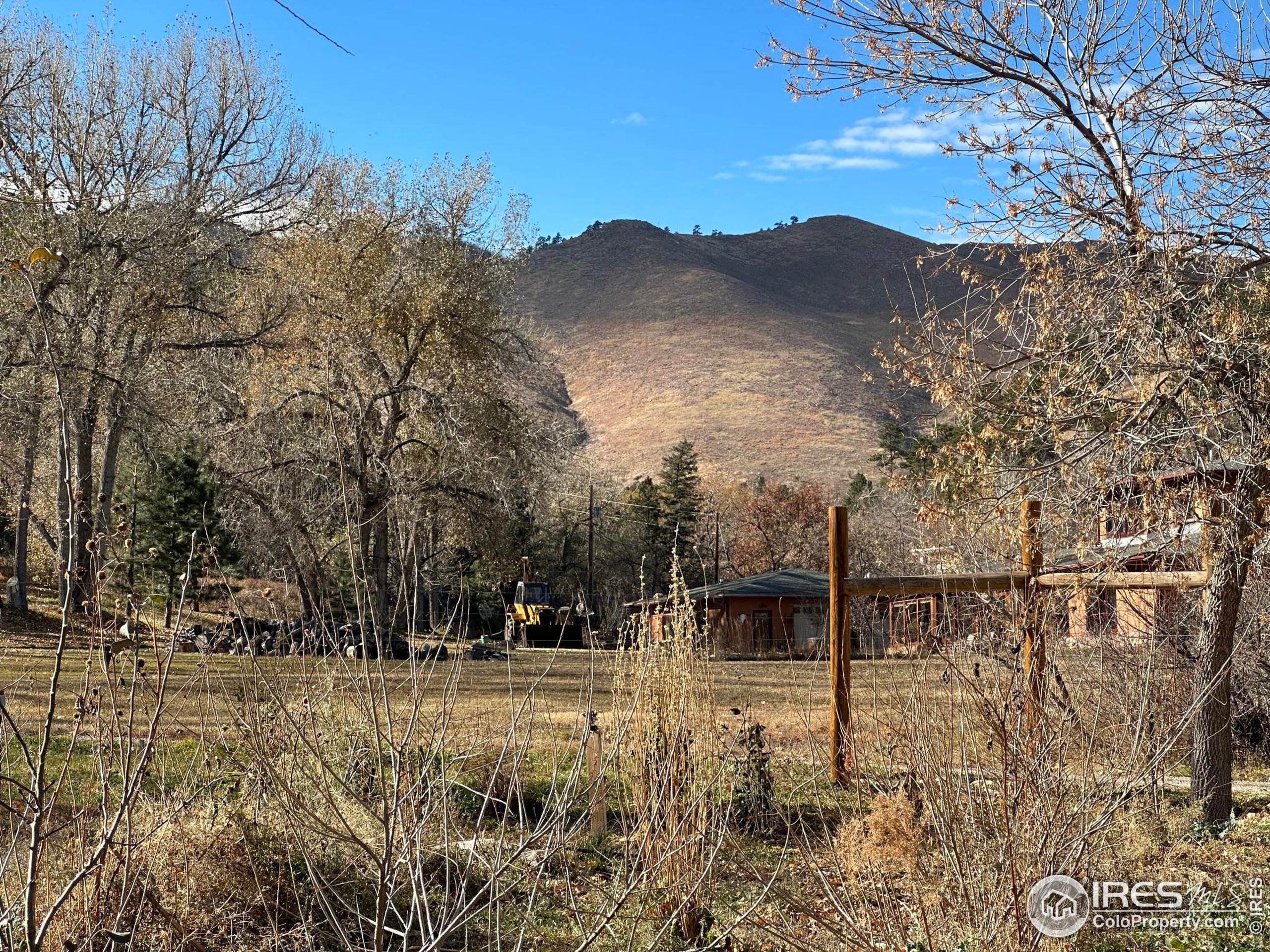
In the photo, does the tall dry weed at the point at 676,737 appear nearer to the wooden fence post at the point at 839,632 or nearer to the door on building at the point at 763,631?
the wooden fence post at the point at 839,632

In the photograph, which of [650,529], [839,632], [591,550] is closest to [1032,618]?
[839,632]

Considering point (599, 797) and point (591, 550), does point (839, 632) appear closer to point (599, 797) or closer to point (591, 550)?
point (599, 797)

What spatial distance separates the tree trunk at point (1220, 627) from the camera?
215 inches

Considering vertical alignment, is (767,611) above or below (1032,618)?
below

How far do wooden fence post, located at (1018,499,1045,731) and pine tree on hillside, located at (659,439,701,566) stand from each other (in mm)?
41628

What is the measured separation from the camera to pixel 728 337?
116 metres

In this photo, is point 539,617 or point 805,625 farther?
point 805,625

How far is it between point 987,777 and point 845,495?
6584 cm

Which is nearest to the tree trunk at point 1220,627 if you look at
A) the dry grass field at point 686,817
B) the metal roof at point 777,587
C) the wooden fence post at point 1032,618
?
the dry grass field at point 686,817

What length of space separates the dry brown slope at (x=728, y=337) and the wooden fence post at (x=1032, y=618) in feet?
235

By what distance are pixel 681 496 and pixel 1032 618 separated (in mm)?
46832

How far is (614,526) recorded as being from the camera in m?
50.6

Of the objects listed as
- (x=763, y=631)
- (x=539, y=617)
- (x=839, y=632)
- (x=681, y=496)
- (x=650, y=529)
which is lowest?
(x=763, y=631)

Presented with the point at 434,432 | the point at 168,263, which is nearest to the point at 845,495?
the point at 434,432
